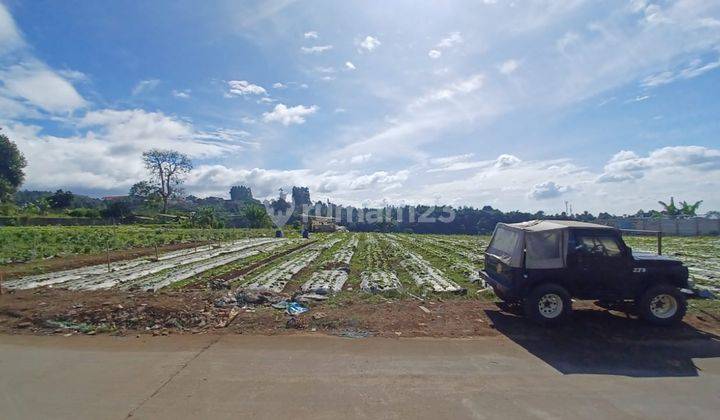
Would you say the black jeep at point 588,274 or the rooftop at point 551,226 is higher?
the rooftop at point 551,226

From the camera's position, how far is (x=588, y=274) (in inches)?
321

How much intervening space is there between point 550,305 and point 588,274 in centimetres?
102

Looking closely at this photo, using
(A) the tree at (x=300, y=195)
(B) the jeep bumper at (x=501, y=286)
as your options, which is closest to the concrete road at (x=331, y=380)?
(B) the jeep bumper at (x=501, y=286)

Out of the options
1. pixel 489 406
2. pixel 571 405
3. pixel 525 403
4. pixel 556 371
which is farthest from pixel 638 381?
pixel 489 406

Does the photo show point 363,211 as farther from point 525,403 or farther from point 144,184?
point 525,403

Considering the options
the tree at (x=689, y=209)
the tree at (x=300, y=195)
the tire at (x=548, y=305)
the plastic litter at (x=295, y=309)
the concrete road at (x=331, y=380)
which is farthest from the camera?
A: the tree at (x=300, y=195)

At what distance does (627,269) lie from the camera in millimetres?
8172

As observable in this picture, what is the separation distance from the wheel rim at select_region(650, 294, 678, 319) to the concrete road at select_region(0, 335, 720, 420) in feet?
3.18

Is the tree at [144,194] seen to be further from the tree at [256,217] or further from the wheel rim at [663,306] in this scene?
the wheel rim at [663,306]

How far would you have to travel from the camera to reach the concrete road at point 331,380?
460 centimetres

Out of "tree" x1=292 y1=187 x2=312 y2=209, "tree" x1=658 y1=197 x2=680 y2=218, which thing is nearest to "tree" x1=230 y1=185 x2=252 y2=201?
"tree" x1=292 y1=187 x2=312 y2=209

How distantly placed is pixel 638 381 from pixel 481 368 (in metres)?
2.10

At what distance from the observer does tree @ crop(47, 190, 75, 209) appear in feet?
228

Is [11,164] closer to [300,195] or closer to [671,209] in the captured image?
[300,195]
